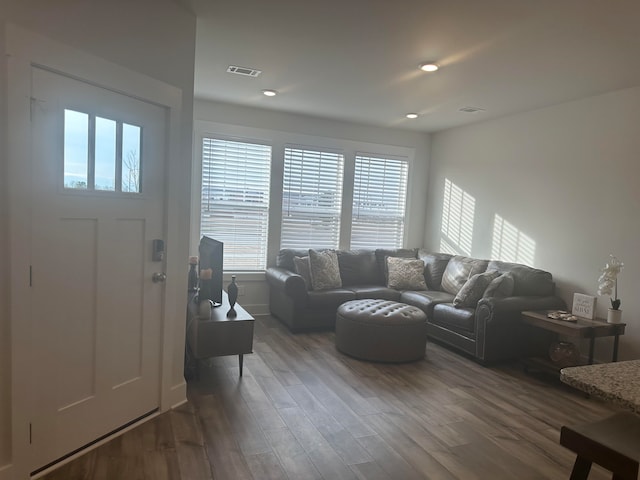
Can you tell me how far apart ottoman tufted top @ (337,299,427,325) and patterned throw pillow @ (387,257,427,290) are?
105cm

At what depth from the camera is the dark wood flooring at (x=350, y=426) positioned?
2414 millimetres

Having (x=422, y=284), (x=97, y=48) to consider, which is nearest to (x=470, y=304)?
(x=422, y=284)

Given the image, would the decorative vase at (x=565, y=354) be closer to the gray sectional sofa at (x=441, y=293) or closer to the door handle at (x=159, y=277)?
the gray sectional sofa at (x=441, y=293)

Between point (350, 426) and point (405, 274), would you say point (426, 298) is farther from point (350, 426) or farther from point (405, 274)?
point (350, 426)

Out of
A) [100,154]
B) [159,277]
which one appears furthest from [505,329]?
[100,154]

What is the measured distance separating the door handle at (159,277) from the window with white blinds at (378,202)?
3820 millimetres

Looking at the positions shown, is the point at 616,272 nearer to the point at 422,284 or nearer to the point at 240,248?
the point at 422,284

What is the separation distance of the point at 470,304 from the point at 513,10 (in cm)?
283

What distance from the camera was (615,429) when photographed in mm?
1417

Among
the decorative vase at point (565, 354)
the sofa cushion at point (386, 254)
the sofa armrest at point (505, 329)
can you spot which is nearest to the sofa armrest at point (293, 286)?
the sofa cushion at point (386, 254)

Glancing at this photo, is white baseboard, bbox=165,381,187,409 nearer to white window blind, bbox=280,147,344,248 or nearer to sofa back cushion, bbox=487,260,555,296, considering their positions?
white window blind, bbox=280,147,344,248

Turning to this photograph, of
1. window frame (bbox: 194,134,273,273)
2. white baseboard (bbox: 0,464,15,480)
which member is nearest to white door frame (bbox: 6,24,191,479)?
white baseboard (bbox: 0,464,15,480)

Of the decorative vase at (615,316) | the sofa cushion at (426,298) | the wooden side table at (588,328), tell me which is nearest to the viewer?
the wooden side table at (588,328)

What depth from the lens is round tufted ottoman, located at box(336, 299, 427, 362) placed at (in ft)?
13.6
